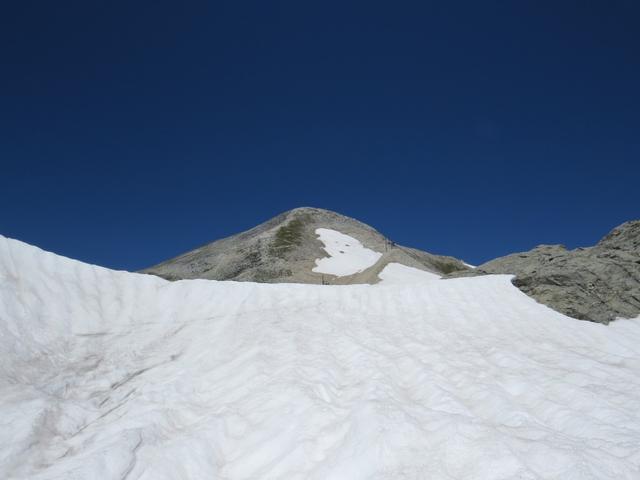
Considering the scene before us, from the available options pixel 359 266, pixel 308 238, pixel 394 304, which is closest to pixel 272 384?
pixel 394 304

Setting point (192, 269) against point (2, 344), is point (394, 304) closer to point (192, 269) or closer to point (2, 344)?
point (2, 344)

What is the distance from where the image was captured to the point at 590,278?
61.6 feet

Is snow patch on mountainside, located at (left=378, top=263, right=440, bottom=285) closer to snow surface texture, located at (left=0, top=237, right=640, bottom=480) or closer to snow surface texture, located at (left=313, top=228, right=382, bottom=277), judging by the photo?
snow surface texture, located at (left=313, top=228, right=382, bottom=277)

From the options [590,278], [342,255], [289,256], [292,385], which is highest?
[289,256]

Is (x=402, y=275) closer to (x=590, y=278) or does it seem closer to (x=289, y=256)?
(x=590, y=278)

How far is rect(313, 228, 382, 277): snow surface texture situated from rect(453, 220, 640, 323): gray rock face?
42082 millimetres

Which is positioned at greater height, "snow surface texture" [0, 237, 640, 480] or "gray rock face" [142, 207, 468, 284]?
"gray rock face" [142, 207, 468, 284]

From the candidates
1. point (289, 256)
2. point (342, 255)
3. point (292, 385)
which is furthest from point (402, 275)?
point (292, 385)

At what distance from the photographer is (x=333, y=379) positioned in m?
10.1

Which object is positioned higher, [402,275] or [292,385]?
[402,275]

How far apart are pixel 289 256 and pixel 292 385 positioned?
67.7 metres

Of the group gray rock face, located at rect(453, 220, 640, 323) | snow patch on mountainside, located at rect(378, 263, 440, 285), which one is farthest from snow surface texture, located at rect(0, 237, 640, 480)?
snow patch on mountainside, located at rect(378, 263, 440, 285)

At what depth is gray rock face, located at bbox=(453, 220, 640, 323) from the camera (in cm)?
1678

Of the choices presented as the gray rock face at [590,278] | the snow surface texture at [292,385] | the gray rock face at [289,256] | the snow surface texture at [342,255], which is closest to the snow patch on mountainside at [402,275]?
the gray rock face at [289,256]
